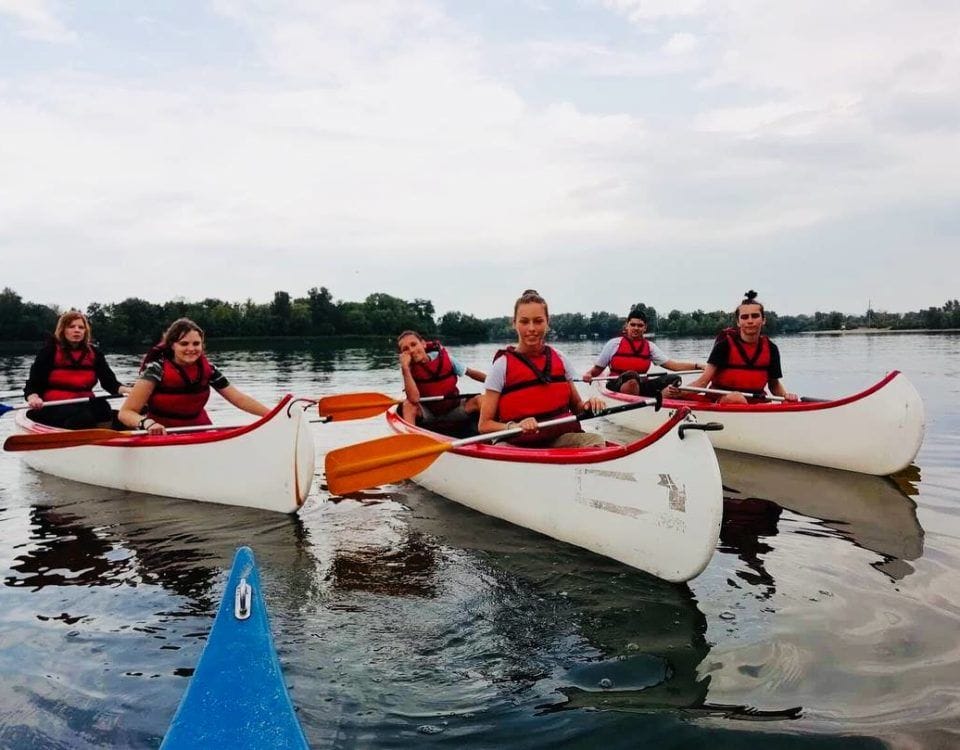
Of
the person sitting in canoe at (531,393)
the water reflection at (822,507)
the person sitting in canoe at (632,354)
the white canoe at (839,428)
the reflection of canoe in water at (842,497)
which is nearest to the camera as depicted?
the water reflection at (822,507)

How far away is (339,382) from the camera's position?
2234 centimetres

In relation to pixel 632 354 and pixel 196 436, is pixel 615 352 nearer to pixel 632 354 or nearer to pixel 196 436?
pixel 632 354

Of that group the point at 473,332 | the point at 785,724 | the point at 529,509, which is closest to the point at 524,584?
the point at 529,509

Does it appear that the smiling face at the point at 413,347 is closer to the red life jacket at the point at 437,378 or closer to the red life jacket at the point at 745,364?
the red life jacket at the point at 437,378

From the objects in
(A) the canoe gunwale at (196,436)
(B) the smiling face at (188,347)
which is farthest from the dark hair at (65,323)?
(B) the smiling face at (188,347)

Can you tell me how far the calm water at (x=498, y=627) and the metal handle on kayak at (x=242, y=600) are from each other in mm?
809

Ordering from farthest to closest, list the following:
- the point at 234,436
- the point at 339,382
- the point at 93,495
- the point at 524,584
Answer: the point at 339,382
the point at 93,495
the point at 234,436
the point at 524,584

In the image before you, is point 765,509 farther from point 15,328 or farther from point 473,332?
point 473,332

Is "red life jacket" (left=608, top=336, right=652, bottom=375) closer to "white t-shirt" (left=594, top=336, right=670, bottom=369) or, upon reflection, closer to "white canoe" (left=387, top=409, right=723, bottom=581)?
"white t-shirt" (left=594, top=336, right=670, bottom=369)

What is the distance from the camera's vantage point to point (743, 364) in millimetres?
8820

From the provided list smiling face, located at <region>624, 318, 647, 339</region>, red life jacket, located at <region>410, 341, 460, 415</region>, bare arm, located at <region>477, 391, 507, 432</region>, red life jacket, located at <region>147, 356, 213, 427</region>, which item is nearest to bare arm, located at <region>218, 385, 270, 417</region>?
red life jacket, located at <region>147, 356, 213, 427</region>

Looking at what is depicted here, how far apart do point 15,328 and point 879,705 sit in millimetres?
72788

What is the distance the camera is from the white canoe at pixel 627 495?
4035 millimetres

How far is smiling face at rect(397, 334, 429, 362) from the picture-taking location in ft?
26.4
